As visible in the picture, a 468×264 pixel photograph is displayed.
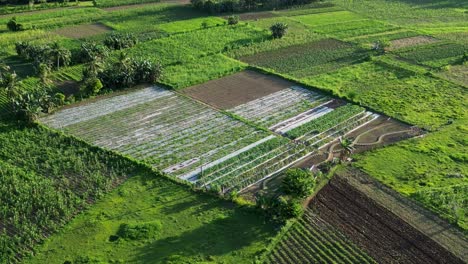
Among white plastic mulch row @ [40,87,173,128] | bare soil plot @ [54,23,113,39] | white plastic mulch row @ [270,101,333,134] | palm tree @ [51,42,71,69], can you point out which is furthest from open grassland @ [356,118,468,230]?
bare soil plot @ [54,23,113,39]

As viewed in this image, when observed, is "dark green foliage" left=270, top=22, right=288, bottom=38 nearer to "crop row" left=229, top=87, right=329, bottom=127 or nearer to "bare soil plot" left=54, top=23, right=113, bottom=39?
"crop row" left=229, top=87, right=329, bottom=127

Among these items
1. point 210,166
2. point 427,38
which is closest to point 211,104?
point 210,166

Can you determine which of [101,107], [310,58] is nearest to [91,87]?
[101,107]

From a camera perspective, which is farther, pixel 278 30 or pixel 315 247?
pixel 278 30

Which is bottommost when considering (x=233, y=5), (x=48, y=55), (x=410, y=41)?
(x=410, y=41)

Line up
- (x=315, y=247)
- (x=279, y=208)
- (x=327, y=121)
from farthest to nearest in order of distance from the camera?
(x=327, y=121)
(x=279, y=208)
(x=315, y=247)

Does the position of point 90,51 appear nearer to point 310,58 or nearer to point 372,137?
point 310,58

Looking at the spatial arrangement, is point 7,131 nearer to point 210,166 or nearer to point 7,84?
point 7,84
